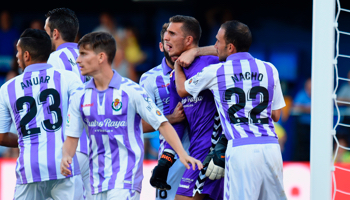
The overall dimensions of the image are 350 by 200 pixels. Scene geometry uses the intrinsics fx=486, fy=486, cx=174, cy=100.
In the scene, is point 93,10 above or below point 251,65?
above

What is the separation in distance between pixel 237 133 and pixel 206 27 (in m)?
6.34

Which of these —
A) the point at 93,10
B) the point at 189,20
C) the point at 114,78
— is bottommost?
the point at 114,78

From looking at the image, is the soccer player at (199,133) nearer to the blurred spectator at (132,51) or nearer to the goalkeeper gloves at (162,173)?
the goalkeeper gloves at (162,173)

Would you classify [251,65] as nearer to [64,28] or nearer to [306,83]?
[64,28]

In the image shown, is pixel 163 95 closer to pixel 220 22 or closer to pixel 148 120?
pixel 148 120

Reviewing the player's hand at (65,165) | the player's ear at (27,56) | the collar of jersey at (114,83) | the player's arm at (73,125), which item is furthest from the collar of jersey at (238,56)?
the player's ear at (27,56)

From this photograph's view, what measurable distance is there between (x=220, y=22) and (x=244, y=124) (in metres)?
6.29

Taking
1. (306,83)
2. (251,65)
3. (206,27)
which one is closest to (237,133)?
(251,65)

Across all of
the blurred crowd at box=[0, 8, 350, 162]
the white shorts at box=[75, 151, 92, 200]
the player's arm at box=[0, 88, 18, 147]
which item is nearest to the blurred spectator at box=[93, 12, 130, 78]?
the blurred crowd at box=[0, 8, 350, 162]

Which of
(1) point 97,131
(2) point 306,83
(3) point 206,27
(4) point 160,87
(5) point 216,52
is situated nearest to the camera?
(1) point 97,131

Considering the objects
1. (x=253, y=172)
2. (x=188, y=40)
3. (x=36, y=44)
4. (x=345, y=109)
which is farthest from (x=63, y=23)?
(x=345, y=109)

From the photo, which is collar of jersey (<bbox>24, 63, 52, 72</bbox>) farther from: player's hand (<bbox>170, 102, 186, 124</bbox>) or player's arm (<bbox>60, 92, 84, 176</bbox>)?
player's hand (<bbox>170, 102, 186, 124</bbox>)

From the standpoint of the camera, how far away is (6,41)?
32.9 ft

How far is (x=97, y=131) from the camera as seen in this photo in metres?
3.46
